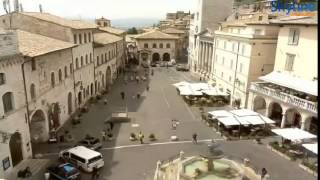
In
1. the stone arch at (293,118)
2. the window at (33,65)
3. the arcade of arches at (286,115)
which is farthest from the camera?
the stone arch at (293,118)

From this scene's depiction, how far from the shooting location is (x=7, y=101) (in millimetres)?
24000

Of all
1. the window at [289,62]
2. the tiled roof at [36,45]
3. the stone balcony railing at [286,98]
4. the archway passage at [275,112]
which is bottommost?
the archway passage at [275,112]

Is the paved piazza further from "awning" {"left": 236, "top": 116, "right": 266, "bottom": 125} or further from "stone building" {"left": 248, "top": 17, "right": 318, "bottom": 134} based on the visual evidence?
"stone building" {"left": 248, "top": 17, "right": 318, "bottom": 134}

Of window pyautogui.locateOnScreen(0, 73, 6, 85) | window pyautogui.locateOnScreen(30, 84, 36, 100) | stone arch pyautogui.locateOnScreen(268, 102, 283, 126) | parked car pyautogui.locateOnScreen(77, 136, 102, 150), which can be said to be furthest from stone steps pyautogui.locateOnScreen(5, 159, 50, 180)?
stone arch pyautogui.locateOnScreen(268, 102, 283, 126)

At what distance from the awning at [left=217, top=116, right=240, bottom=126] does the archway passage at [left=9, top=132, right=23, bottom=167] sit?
21010 mm

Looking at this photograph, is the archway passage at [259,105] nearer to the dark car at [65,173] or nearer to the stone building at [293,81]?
the stone building at [293,81]

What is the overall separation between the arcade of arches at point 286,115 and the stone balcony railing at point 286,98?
28.7 inches

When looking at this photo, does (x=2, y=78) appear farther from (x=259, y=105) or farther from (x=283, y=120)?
(x=259, y=105)

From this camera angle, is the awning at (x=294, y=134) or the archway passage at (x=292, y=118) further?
the archway passage at (x=292, y=118)

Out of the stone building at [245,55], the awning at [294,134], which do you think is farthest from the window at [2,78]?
the stone building at [245,55]

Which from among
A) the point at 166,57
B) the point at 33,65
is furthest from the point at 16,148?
the point at 166,57

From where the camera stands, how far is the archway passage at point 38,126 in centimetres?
3103

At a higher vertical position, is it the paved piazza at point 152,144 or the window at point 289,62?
the window at point 289,62

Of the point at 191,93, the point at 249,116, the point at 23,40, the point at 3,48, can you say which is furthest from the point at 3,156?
the point at 191,93
